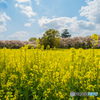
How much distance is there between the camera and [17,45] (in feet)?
93.8

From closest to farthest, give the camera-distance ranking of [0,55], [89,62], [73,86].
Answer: [73,86]
[89,62]
[0,55]

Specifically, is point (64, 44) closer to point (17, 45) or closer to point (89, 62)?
point (17, 45)

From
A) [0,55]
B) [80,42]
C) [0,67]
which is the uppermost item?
[80,42]

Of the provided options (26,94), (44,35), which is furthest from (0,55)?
(44,35)

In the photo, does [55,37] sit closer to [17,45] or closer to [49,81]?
[17,45]

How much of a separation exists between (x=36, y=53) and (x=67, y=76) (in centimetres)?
261

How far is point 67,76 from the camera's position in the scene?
125 inches

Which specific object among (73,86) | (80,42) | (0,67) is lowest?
(73,86)

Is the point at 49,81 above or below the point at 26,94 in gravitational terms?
above

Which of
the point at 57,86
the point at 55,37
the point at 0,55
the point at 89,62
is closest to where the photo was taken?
the point at 57,86

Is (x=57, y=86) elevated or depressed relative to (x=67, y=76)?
depressed

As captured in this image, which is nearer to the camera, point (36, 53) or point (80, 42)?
point (36, 53)

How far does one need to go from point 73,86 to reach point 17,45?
26.7 meters

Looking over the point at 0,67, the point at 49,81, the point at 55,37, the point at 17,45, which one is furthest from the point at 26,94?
the point at 17,45
